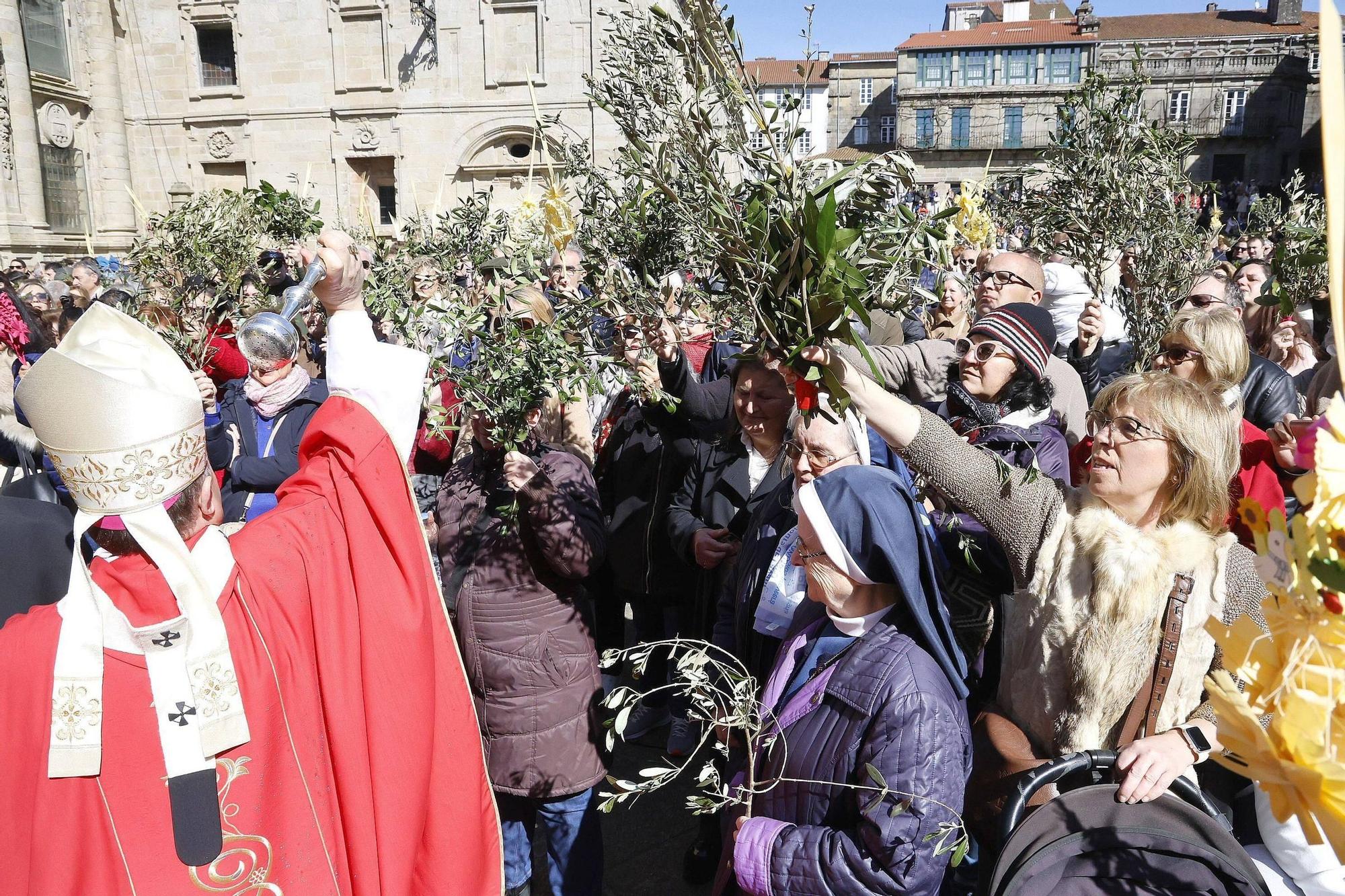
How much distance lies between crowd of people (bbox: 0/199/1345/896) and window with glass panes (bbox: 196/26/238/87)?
28184 mm

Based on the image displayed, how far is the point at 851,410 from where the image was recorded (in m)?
2.57

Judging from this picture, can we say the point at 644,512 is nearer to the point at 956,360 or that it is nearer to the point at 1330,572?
the point at 956,360

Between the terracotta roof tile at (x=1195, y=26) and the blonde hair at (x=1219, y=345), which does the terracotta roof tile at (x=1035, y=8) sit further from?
the blonde hair at (x=1219, y=345)

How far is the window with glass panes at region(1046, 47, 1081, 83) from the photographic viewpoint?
46.4m

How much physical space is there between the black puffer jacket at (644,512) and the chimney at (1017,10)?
2306 inches

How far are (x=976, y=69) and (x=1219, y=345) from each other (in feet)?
166

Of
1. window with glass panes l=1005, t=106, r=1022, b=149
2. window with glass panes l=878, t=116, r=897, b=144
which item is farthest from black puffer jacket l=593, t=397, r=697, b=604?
window with glass panes l=878, t=116, r=897, b=144

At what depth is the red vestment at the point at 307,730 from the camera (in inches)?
71.7

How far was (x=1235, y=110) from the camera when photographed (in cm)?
4572

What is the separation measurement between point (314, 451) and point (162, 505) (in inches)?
22.3

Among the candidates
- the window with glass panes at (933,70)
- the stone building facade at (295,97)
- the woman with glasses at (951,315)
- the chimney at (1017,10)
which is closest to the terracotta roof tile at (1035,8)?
the chimney at (1017,10)

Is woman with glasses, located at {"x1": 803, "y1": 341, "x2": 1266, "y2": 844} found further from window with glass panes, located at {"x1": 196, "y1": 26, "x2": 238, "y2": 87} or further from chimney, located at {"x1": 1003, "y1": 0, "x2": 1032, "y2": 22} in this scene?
chimney, located at {"x1": 1003, "y1": 0, "x2": 1032, "y2": 22}

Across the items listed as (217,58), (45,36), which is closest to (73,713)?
(45,36)

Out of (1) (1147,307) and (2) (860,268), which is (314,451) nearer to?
(2) (860,268)
